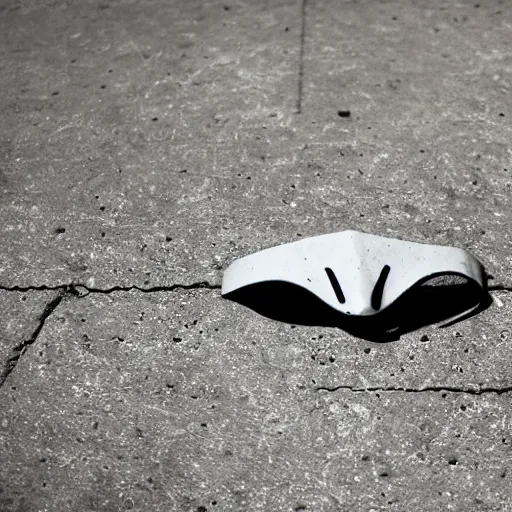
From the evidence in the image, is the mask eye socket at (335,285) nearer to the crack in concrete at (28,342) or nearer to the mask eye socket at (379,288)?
the mask eye socket at (379,288)

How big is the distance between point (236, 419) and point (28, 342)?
653 mm

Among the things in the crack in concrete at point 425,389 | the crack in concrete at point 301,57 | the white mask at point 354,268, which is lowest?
the crack in concrete at point 425,389

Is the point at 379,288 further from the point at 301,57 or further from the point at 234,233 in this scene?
the point at 301,57

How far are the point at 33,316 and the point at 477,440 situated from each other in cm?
127

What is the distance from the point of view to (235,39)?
3.56 metres

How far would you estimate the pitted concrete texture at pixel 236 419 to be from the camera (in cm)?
183

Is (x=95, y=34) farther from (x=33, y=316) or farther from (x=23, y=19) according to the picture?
(x=33, y=316)

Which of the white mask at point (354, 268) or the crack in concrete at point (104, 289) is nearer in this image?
the white mask at point (354, 268)

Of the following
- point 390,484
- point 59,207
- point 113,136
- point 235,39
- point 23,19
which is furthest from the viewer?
point 23,19

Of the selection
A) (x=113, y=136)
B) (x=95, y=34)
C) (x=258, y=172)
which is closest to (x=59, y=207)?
(x=113, y=136)

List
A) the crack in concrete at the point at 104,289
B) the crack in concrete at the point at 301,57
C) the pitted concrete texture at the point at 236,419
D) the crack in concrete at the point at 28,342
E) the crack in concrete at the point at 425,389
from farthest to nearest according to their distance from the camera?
the crack in concrete at the point at 301,57 → the crack in concrete at the point at 104,289 → the crack in concrete at the point at 28,342 → the crack in concrete at the point at 425,389 → the pitted concrete texture at the point at 236,419

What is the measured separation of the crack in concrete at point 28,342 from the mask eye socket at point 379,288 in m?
0.92

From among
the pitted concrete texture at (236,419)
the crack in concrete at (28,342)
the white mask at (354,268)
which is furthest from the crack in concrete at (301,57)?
the crack in concrete at (28,342)

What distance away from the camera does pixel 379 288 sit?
2205 millimetres
